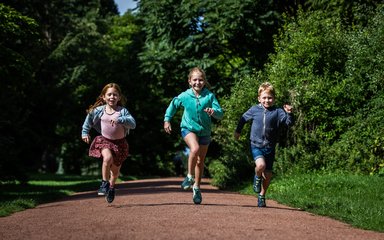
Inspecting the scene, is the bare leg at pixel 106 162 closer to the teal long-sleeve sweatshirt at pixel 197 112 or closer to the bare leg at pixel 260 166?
the teal long-sleeve sweatshirt at pixel 197 112

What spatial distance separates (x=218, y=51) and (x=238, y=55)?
4.46 ft

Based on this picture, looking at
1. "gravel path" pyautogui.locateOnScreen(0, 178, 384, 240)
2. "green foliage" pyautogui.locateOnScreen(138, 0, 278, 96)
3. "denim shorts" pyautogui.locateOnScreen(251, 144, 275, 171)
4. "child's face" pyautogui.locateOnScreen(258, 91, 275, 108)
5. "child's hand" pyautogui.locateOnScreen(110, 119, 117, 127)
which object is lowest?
"gravel path" pyautogui.locateOnScreen(0, 178, 384, 240)

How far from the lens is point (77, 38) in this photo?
3391 cm

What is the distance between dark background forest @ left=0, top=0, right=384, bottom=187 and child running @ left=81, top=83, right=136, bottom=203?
582 centimetres

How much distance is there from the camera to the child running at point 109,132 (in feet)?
31.1

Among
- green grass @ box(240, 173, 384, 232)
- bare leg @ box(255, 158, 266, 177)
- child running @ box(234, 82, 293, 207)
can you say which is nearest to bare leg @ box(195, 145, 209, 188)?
child running @ box(234, 82, 293, 207)

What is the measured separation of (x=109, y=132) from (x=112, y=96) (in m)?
0.58

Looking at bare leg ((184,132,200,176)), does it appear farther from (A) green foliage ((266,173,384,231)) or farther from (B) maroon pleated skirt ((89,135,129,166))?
(A) green foliage ((266,173,384,231))

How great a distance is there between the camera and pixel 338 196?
10.3m

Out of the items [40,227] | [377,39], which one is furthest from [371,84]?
[40,227]

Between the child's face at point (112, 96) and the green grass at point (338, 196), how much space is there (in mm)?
3320

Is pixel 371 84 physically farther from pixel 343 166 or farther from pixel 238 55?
pixel 238 55

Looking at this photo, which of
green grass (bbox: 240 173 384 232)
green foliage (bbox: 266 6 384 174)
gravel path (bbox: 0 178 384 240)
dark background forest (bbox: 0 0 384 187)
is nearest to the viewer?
gravel path (bbox: 0 178 384 240)

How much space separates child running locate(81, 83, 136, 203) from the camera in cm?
948
